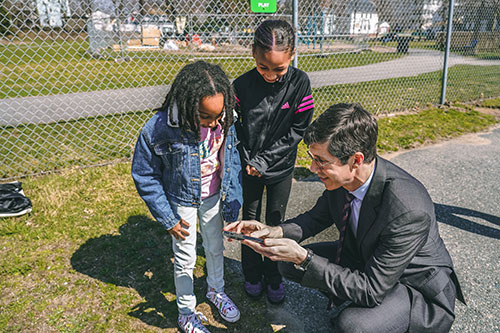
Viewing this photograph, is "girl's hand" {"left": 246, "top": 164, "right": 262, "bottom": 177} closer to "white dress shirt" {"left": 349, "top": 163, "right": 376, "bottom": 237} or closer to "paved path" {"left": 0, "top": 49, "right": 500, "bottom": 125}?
"white dress shirt" {"left": 349, "top": 163, "right": 376, "bottom": 237}

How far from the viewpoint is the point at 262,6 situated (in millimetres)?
4555

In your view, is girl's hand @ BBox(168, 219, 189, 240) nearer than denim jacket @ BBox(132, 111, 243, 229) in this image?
No

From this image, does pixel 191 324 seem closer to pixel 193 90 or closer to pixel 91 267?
pixel 91 267

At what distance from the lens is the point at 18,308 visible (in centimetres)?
252

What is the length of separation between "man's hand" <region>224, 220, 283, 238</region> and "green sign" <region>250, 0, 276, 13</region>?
316 centimetres

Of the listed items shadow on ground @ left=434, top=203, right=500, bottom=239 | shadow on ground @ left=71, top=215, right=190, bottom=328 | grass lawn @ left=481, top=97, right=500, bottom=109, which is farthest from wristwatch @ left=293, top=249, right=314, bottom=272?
grass lawn @ left=481, top=97, right=500, bottom=109

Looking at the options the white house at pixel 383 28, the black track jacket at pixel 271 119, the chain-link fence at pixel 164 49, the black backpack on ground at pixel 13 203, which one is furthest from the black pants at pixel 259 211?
the white house at pixel 383 28

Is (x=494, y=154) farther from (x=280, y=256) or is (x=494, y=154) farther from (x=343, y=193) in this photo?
(x=280, y=256)

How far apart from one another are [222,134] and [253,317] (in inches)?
49.2

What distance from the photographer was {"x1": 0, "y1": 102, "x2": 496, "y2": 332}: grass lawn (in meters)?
2.48

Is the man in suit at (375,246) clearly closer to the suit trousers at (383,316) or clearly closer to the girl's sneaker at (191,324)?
the suit trousers at (383,316)

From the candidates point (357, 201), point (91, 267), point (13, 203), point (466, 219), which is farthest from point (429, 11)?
point (13, 203)

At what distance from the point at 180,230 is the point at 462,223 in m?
2.86

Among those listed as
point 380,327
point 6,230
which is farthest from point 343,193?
point 6,230
